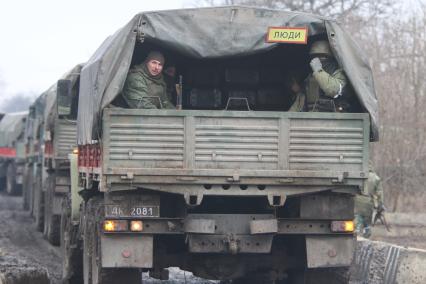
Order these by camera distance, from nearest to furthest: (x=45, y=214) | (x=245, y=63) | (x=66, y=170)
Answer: (x=245, y=63), (x=66, y=170), (x=45, y=214)

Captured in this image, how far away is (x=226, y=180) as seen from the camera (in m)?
10.0

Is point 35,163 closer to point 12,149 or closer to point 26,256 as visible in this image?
point 26,256

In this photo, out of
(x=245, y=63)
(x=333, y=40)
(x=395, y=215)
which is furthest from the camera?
(x=395, y=215)

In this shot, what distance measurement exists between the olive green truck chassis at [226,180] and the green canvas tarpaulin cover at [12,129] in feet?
84.2

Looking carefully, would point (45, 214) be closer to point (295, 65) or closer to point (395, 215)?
point (395, 215)

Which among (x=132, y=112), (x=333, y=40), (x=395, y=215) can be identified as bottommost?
(x=395, y=215)

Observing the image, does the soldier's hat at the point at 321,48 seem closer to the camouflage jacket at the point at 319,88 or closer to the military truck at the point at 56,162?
the camouflage jacket at the point at 319,88

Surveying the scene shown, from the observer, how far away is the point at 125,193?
1018 cm

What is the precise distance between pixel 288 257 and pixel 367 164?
1.39m

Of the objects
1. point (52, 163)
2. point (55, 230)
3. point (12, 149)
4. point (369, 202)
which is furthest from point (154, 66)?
point (12, 149)

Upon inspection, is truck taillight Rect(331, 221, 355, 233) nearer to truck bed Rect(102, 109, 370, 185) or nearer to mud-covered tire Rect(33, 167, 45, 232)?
truck bed Rect(102, 109, 370, 185)

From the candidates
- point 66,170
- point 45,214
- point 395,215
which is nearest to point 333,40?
point 66,170

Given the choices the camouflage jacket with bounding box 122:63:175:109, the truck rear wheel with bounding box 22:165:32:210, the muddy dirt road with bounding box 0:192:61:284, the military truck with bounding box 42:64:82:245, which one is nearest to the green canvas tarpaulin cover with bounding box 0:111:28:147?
the muddy dirt road with bounding box 0:192:61:284

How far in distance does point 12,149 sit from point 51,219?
17291mm
